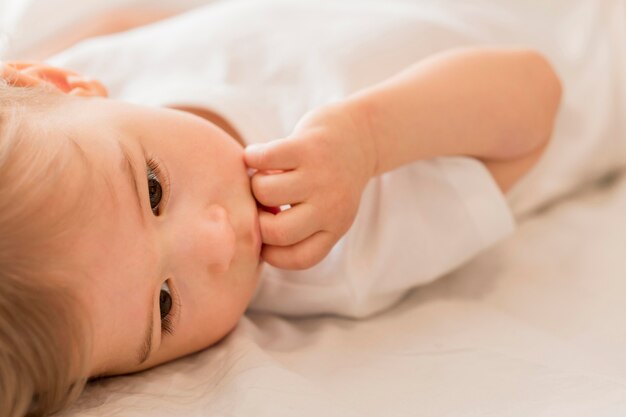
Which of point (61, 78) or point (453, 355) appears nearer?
point (453, 355)

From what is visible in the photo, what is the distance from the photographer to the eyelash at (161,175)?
2.66 feet

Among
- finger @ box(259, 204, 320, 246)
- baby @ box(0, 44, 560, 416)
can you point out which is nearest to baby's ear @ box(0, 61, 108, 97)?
baby @ box(0, 44, 560, 416)

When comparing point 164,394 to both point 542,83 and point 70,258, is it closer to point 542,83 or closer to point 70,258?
point 70,258

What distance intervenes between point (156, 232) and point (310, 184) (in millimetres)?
179

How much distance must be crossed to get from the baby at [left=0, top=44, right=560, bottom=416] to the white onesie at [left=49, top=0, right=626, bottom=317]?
48 millimetres

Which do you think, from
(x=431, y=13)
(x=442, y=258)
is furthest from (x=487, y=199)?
(x=431, y=13)

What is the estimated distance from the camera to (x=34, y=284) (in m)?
0.70

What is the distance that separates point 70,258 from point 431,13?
0.67 metres

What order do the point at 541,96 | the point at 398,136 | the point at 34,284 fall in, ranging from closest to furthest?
the point at 34,284 < the point at 398,136 < the point at 541,96

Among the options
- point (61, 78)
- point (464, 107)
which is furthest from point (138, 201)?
point (464, 107)

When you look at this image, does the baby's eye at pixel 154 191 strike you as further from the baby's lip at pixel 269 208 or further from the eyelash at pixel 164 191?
the baby's lip at pixel 269 208

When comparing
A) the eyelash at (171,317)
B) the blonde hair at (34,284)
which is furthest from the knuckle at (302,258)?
the blonde hair at (34,284)

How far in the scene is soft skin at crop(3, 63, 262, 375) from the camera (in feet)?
2.46

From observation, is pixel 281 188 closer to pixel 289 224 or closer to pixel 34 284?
pixel 289 224
